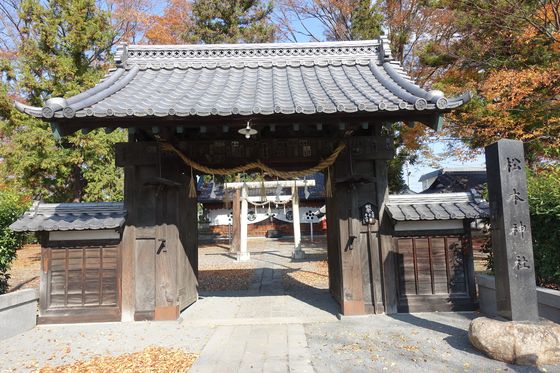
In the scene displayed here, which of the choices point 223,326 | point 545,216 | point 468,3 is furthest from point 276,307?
point 468,3

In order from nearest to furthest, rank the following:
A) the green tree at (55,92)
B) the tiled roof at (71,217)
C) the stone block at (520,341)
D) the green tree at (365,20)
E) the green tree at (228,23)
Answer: the stone block at (520,341)
the tiled roof at (71,217)
the green tree at (55,92)
the green tree at (365,20)
the green tree at (228,23)

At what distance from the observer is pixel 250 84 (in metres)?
7.28

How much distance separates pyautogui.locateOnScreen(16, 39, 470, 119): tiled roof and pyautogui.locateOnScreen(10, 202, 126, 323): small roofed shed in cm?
215

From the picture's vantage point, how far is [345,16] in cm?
1702

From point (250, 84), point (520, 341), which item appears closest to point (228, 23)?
point (250, 84)

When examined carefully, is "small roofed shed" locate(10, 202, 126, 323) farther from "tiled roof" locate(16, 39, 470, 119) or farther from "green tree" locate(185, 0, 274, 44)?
"green tree" locate(185, 0, 274, 44)

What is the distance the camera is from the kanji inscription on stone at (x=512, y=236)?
15.4 ft

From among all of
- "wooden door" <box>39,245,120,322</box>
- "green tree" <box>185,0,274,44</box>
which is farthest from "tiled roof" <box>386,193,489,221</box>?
"green tree" <box>185,0,274,44</box>

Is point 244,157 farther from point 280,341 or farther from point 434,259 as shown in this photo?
point 434,259

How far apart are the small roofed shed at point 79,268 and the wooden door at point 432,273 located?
5288mm

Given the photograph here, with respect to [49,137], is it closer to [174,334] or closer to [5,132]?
[5,132]

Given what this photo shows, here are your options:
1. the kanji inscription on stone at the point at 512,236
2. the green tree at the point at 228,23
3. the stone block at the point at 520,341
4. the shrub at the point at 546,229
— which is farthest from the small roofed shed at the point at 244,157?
the green tree at the point at 228,23

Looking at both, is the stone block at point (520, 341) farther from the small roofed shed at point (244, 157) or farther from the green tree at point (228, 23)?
the green tree at point (228, 23)

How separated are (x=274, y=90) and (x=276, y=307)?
4528 mm
